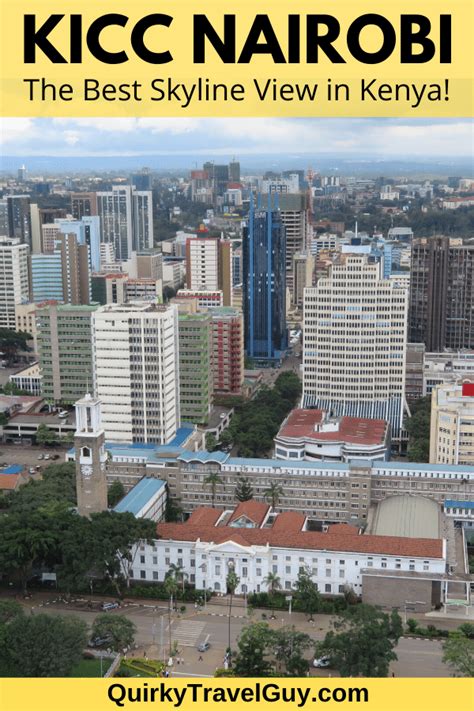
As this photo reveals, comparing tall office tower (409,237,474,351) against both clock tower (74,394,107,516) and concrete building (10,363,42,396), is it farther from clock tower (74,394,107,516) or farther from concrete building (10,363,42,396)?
clock tower (74,394,107,516)

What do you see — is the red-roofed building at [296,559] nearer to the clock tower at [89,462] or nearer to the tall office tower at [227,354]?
the clock tower at [89,462]

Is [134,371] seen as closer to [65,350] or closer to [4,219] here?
[65,350]

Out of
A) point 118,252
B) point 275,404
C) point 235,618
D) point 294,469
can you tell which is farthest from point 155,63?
point 118,252

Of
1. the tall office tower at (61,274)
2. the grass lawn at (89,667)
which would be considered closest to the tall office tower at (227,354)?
the tall office tower at (61,274)

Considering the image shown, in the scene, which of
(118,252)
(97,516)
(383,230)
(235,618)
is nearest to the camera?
(235,618)

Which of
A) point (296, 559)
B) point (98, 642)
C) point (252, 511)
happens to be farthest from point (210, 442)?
point (98, 642)

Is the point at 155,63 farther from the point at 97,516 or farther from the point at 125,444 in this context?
the point at 125,444
